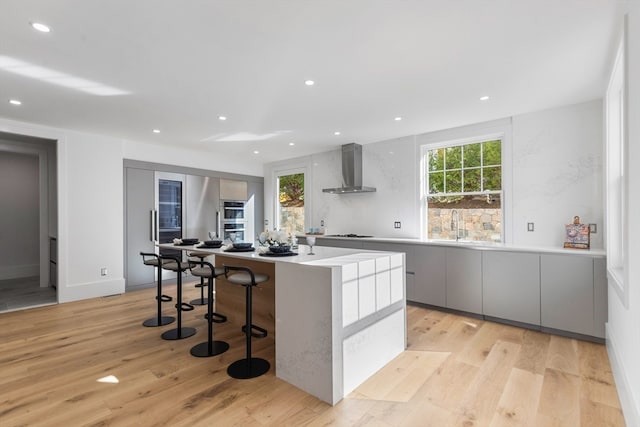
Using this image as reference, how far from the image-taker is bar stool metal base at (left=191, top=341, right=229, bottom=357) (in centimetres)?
273

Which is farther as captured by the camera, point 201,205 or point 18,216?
point 18,216

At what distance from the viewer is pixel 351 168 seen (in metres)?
5.30

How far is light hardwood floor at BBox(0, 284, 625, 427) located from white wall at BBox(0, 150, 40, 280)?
3685 millimetres

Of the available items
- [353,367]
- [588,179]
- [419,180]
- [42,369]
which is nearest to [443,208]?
[419,180]

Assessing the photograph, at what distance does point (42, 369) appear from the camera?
2.52 metres

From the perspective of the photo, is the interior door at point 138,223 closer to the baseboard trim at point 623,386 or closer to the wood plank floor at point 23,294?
the wood plank floor at point 23,294

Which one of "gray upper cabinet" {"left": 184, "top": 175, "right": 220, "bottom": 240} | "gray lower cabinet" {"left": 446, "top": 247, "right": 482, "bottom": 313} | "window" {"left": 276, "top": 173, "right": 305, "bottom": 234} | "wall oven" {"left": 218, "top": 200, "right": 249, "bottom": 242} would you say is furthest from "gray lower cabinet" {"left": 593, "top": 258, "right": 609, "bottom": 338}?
"gray upper cabinet" {"left": 184, "top": 175, "right": 220, "bottom": 240}

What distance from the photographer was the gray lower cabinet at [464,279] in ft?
12.0

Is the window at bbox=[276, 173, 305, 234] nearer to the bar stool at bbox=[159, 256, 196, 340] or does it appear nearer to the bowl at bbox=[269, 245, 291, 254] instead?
the bar stool at bbox=[159, 256, 196, 340]

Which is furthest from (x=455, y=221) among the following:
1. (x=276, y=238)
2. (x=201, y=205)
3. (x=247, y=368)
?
(x=201, y=205)

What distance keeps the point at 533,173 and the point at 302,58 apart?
312 cm

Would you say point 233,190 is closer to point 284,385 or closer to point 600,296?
point 284,385

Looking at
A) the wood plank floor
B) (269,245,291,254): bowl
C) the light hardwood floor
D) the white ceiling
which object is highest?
the white ceiling

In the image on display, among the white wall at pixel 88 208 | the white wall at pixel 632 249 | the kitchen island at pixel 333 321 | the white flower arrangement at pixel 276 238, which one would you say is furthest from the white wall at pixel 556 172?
the white wall at pixel 88 208
